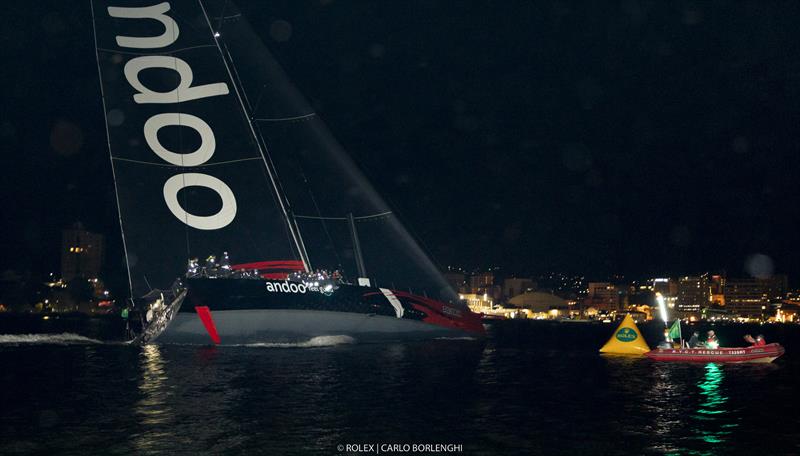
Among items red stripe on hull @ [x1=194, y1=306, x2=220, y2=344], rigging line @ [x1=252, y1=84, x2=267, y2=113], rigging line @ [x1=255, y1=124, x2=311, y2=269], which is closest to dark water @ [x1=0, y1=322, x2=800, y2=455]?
red stripe on hull @ [x1=194, y1=306, x2=220, y2=344]

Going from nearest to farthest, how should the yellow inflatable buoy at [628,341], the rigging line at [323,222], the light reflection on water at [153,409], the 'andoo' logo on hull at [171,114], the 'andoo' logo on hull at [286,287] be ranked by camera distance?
the light reflection on water at [153,409] < the 'andoo' logo on hull at [286,287] < the 'andoo' logo on hull at [171,114] < the rigging line at [323,222] < the yellow inflatable buoy at [628,341]

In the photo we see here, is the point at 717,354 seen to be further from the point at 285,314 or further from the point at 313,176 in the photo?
the point at 313,176

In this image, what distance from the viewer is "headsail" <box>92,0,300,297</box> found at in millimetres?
40375

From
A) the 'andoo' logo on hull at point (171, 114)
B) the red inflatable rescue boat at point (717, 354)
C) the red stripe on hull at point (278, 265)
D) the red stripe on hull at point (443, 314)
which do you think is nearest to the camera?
the 'andoo' logo on hull at point (171, 114)

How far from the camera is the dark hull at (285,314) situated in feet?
129

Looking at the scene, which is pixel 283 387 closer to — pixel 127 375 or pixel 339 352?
pixel 127 375

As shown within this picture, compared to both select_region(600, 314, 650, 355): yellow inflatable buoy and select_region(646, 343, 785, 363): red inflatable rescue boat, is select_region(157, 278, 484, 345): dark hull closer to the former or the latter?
select_region(600, 314, 650, 355): yellow inflatable buoy

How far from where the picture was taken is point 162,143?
40.4 metres

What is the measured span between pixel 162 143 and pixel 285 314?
10.7 m

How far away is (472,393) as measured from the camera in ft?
90.8

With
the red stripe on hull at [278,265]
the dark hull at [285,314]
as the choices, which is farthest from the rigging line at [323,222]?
the red stripe on hull at [278,265]

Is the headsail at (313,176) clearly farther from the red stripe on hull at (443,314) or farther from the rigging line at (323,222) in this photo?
the red stripe on hull at (443,314)

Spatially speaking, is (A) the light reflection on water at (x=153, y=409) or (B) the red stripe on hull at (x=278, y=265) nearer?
(A) the light reflection on water at (x=153, y=409)

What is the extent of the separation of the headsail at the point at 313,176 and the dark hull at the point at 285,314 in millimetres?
1684
